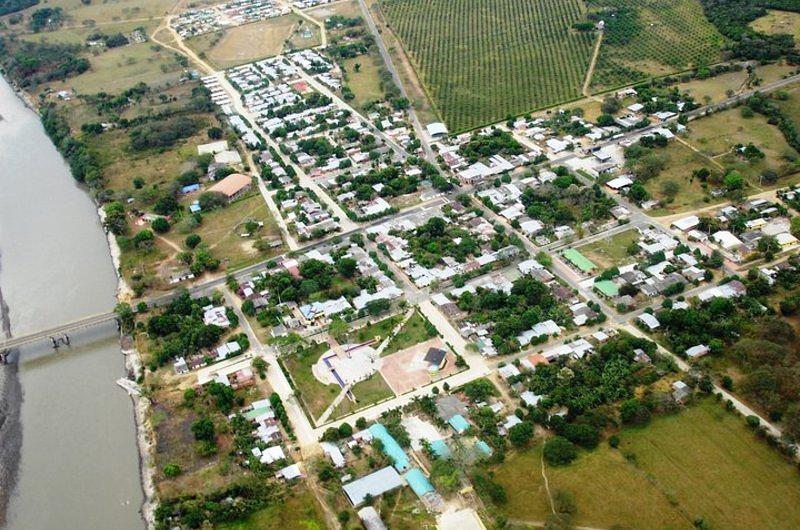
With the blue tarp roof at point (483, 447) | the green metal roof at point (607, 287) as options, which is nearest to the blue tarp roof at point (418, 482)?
the blue tarp roof at point (483, 447)

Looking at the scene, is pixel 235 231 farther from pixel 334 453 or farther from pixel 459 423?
pixel 459 423

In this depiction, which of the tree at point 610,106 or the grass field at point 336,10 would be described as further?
the grass field at point 336,10

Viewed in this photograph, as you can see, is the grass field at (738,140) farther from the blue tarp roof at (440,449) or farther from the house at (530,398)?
the blue tarp roof at (440,449)

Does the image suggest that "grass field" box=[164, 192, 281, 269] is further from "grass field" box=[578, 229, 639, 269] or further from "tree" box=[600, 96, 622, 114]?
"tree" box=[600, 96, 622, 114]

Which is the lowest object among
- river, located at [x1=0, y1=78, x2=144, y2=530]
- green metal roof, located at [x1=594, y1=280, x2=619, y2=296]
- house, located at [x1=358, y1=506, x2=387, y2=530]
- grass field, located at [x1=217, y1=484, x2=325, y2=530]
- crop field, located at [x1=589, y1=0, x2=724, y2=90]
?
river, located at [x1=0, y1=78, x2=144, y2=530]

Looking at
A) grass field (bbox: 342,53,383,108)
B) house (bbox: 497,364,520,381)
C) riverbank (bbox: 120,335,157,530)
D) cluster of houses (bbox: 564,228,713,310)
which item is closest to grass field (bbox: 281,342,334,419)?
riverbank (bbox: 120,335,157,530)

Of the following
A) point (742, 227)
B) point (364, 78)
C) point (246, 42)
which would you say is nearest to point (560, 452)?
point (742, 227)

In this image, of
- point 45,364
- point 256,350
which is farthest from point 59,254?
point 256,350
